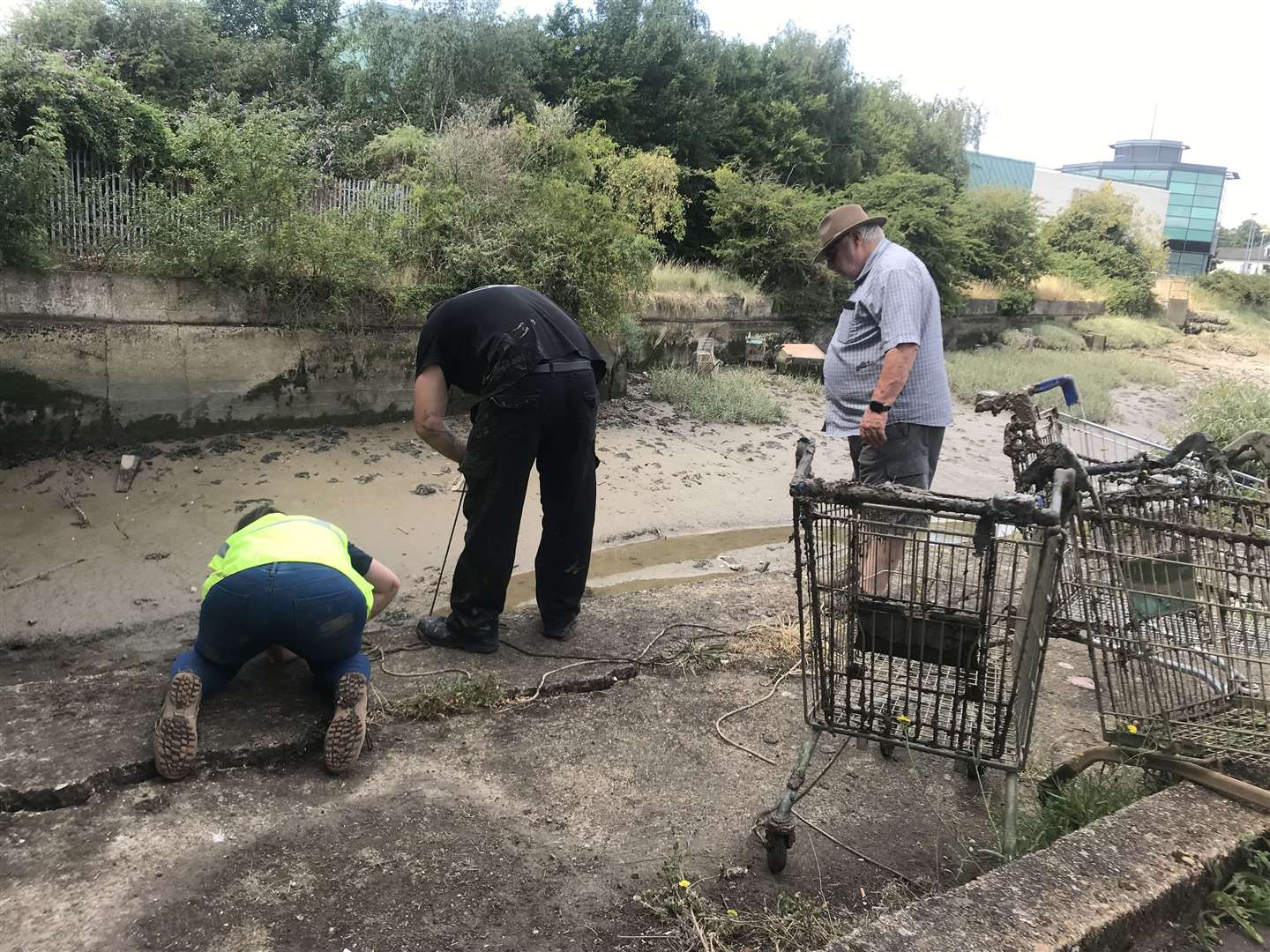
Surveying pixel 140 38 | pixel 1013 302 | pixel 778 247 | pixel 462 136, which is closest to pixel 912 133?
pixel 1013 302

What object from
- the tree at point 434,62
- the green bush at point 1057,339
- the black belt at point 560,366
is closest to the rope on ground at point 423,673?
the black belt at point 560,366

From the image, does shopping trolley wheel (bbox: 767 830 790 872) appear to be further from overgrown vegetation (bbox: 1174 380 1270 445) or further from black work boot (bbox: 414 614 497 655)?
overgrown vegetation (bbox: 1174 380 1270 445)

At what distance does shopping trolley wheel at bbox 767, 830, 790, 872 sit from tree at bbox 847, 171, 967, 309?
50.5 feet

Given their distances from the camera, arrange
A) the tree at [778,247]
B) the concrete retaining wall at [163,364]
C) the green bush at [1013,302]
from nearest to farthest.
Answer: the concrete retaining wall at [163,364]
the tree at [778,247]
the green bush at [1013,302]

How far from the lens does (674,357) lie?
12.3 metres

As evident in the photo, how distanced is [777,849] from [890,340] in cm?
224

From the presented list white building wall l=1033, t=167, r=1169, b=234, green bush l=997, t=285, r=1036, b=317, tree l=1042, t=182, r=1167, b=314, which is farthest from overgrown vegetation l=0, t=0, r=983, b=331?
white building wall l=1033, t=167, r=1169, b=234

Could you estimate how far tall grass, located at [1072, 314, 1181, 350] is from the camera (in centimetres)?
2278

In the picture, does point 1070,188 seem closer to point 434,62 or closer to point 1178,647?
point 434,62

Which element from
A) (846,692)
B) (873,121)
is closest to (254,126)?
(846,692)

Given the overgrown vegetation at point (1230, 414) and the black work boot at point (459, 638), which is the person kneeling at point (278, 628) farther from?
the overgrown vegetation at point (1230, 414)

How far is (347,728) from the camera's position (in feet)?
9.22

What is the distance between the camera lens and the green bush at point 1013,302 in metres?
21.0

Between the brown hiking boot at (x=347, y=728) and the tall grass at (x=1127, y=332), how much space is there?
23658mm
